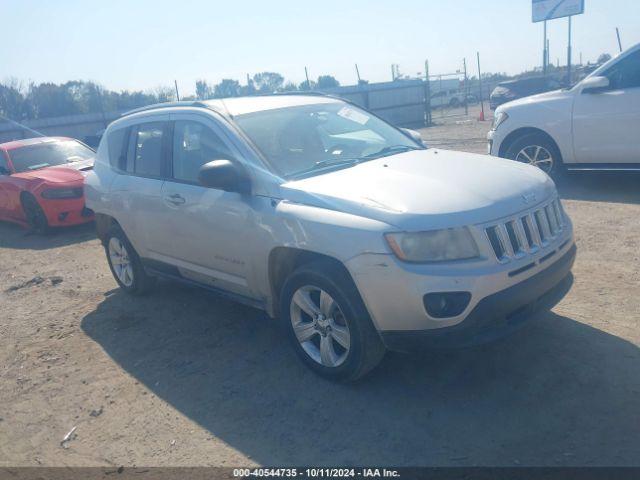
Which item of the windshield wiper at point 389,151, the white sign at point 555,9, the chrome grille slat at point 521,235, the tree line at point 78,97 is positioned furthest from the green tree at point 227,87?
the chrome grille slat at point 521,235

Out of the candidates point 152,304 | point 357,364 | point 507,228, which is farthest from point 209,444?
point 152,304

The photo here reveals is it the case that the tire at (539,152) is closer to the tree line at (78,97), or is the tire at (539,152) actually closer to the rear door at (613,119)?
the rear door at (613,119)

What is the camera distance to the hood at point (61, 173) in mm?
9249

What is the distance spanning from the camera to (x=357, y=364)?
11.9 feet

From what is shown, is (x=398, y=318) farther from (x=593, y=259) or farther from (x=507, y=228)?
(x=593, y=259)

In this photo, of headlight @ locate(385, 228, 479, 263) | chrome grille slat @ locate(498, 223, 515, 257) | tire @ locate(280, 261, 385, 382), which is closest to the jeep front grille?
chrome grille slat @ locate(498, 223, 515, 257)

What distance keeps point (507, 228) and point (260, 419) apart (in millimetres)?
1859

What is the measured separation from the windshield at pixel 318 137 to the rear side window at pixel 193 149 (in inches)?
9.9

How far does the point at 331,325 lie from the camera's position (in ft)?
12.3

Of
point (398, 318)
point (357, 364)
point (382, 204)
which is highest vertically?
point (382, 204)

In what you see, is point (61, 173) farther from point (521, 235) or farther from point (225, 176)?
point (521, 235)

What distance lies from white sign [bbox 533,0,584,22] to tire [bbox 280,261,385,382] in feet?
82.6

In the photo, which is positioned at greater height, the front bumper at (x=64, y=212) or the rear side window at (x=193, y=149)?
the rear side window at (x=193, y=149)

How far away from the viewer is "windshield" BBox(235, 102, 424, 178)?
4.29m
